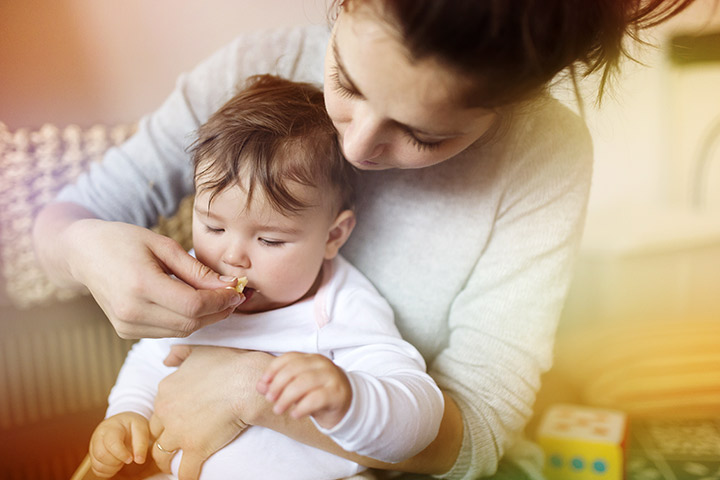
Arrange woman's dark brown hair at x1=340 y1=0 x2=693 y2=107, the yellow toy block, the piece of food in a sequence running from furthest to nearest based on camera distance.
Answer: the yellow toy block
the piece of food
woman's dark brown hair at x1=340 y1=0 x2=693 y2=107

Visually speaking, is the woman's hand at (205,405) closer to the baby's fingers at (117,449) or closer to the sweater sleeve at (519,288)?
the baby's fingers at (117,449)

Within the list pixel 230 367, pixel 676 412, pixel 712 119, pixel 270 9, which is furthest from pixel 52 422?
pixel 712 119

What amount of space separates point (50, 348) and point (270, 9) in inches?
17.5

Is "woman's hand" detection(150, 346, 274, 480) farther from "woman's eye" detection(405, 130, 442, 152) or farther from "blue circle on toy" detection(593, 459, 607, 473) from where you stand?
"blue circle on toy" detection(593, 459, 607, 473)

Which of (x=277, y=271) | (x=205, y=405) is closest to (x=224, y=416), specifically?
(x=205, y=405)

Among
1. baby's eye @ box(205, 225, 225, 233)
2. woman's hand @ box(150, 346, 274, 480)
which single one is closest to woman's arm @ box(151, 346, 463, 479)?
woman's hand @ box(150, 346, 274, 480)

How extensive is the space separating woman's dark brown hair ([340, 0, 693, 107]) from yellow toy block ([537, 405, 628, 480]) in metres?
0.38

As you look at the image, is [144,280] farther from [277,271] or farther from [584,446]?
[584,446]

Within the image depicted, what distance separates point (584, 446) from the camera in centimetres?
61

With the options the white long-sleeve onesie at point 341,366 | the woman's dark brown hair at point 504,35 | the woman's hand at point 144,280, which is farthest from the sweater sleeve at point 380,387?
the woman's dark brown hair at point 504,35

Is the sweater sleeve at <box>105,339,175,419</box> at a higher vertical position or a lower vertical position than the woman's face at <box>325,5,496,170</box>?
lower

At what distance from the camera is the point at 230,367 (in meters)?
0.50

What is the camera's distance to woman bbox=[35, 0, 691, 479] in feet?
1.27

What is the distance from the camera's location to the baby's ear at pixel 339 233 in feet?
1.84
